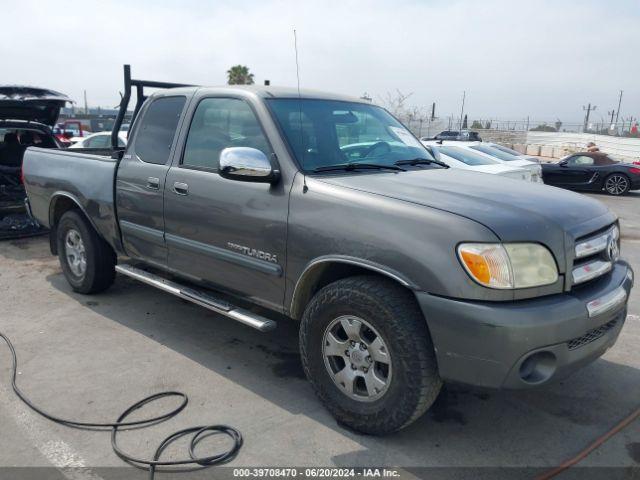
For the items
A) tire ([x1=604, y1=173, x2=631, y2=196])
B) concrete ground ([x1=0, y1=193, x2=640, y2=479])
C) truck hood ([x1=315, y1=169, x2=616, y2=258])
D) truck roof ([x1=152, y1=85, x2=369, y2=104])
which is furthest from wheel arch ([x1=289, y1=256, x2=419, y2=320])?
tire ([x1=604, y1=173, x2=631, y2=196])

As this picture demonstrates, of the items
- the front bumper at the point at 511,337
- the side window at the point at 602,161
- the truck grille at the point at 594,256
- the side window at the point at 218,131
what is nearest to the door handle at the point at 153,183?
the side window at the point at 218,131

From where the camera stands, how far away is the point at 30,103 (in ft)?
23.4

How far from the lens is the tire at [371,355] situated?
281 cm

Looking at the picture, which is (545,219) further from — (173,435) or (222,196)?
(173,435)

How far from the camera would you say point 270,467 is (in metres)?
2.90

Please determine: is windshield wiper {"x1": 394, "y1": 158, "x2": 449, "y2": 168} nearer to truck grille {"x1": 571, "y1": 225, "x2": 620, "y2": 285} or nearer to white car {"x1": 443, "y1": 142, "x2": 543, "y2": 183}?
truck grille {"x1": 571, "y1": 225, "x2": 620, "y2": 285}

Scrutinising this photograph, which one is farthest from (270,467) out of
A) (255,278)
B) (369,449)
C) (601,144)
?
(601,144)

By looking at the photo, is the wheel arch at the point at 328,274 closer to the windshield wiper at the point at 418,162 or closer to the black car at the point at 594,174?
the windshield wiper at the point at 418,162

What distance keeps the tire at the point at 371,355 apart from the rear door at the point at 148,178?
1.64 m

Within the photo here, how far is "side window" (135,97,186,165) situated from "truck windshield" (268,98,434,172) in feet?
3.22

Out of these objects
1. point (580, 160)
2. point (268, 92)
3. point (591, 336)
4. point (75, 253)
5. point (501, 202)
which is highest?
point (268, 92)

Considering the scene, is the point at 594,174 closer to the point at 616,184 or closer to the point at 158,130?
the point at 616,184

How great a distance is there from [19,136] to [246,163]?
6633mm

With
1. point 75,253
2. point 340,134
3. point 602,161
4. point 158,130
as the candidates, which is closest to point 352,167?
point 340,134
